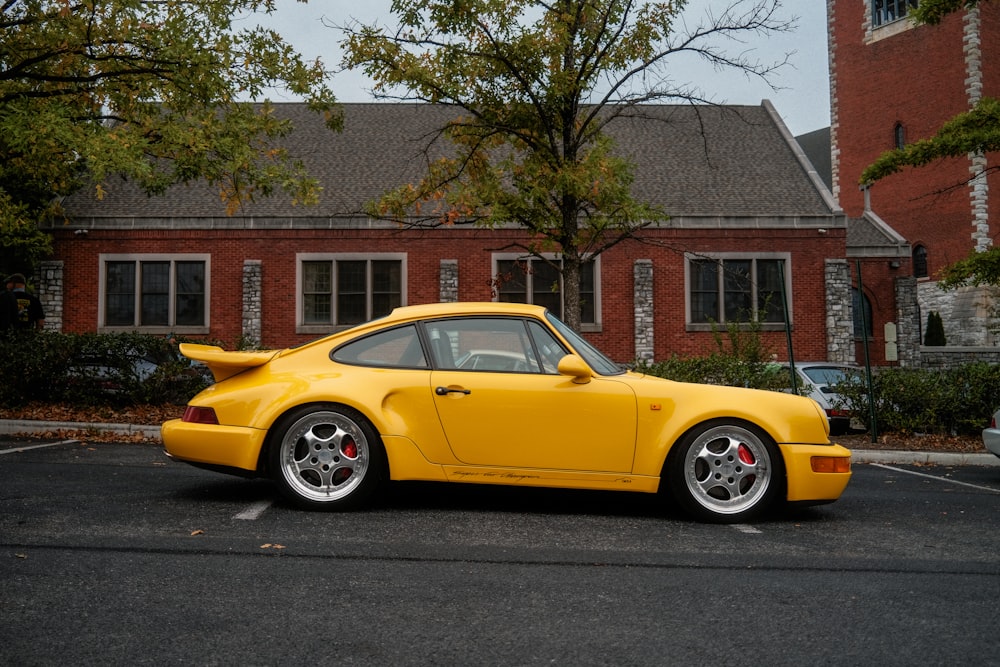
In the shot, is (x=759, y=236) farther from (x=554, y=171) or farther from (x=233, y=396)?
(x=233, y=396)

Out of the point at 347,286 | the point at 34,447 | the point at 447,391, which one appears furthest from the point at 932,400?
the point at 347,286

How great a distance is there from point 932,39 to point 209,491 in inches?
1489

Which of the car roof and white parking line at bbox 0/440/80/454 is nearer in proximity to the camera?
the car roof

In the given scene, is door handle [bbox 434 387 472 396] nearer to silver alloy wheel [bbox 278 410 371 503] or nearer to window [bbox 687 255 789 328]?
silver alloy wheel [bbox 278 410 371 503]

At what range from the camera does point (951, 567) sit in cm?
448

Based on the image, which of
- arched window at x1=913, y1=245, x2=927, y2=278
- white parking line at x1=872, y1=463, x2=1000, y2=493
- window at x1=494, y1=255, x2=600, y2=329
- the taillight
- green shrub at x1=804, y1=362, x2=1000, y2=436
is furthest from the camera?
arched window at x1=913, y1=245, x2=927, y2=278

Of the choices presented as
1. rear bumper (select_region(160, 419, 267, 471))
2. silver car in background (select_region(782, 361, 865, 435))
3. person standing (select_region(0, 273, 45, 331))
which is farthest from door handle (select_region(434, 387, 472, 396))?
person standing (select_region(0, 273, 45, 331))

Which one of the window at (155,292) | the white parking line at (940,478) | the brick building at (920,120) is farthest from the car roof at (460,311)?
the brick building at (920,120)

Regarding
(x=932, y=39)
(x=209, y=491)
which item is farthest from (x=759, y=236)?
(x=209, y=491)

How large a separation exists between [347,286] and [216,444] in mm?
19606

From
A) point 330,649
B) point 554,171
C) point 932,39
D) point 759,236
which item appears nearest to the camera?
point 330,649

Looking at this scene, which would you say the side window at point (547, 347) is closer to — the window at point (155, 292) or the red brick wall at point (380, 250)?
the red brick wall at point (380, 250)

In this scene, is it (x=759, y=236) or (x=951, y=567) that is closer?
(x=951, y=567)

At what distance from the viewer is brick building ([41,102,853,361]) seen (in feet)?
80.3
